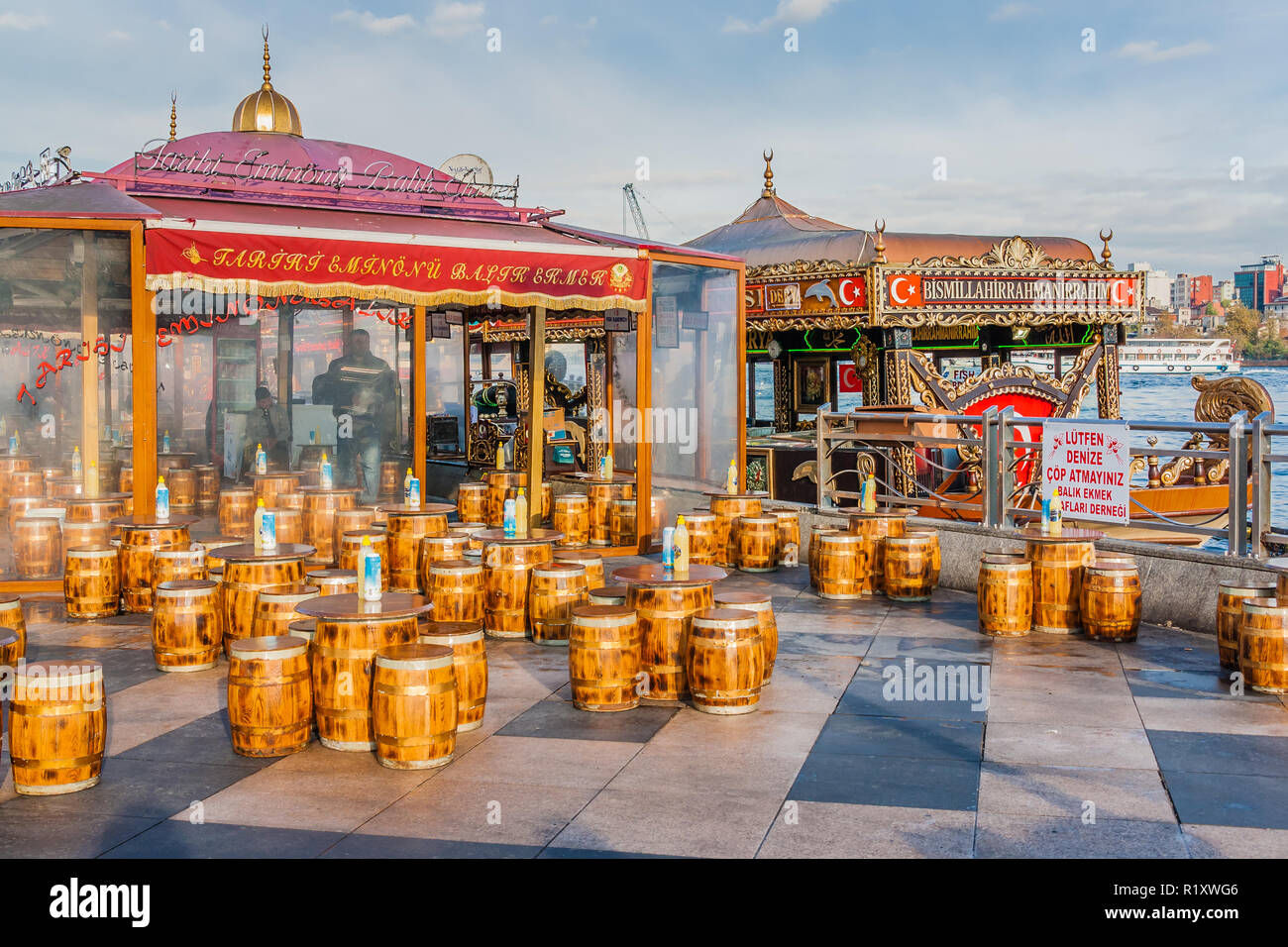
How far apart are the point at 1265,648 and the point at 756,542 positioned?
6.73 m

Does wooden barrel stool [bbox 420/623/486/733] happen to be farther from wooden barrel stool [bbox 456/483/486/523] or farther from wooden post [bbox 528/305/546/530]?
wooden barrel stool [bbox 456/483/486/523]

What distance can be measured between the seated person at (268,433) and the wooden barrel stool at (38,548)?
324 cm

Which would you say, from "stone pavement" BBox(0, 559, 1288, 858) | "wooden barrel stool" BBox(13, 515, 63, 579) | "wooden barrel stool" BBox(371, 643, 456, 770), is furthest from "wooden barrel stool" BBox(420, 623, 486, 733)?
"wooden barrel stool" BBox(13, 515, 63, 579)

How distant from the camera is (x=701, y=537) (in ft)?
47.9

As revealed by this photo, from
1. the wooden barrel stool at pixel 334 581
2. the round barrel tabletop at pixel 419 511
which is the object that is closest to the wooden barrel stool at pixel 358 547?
the round barrel tabletop at pixel 419 511

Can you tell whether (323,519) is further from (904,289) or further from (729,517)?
(904,289)

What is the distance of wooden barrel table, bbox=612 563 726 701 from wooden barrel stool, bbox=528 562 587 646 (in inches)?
71.4

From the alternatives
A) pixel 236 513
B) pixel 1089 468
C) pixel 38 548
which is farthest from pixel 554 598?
pixel 38 548

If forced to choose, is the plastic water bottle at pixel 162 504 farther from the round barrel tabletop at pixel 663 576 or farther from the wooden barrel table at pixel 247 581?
the round barrel tabletop at pixel 663 576

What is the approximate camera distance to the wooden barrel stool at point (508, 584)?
10961 millimetres

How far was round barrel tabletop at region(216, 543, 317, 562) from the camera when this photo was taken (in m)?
9.93

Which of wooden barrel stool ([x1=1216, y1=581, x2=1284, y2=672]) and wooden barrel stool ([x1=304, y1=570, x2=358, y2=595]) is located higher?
wooden barrel stool ([x1=304, y1=570, x2=358, y2=595])

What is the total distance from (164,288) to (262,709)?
724 centimetres
